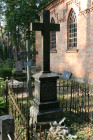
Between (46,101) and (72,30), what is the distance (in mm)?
8772

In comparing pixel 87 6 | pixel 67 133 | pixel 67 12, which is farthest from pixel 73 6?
pixel 67 133

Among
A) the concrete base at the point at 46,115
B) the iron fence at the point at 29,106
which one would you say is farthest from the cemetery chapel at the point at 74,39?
the concrete base at the point at 46,115

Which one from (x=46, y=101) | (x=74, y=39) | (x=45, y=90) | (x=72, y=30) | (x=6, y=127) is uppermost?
(x=72, y=30)

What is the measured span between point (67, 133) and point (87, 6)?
8483 millimetres

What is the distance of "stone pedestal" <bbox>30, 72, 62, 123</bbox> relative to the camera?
181 inches

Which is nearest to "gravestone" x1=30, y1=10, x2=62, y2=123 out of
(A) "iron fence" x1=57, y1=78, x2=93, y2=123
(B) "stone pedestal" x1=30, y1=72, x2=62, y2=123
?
(B) "stone pedestal" x1=30, y1=72, x2=62, y2=123

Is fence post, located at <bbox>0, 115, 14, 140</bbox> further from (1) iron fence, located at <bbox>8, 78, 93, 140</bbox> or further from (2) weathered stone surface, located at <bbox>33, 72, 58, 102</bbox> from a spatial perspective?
(2) weathered stone surface, located at <bbox>33, 72, 58, 102</bbox>

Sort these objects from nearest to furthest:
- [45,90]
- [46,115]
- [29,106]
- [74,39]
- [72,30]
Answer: [46,115] < [45,90] < [29,106] < [74,39] < [72,30]

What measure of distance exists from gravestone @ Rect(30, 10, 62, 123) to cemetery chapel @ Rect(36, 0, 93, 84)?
5.87 metres

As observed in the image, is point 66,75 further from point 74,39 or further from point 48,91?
point 48,91

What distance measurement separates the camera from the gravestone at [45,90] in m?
4.63

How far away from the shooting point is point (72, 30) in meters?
12.4

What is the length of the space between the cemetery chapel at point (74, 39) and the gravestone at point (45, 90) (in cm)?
587

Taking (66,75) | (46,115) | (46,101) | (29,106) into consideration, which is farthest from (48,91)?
(66,75)
